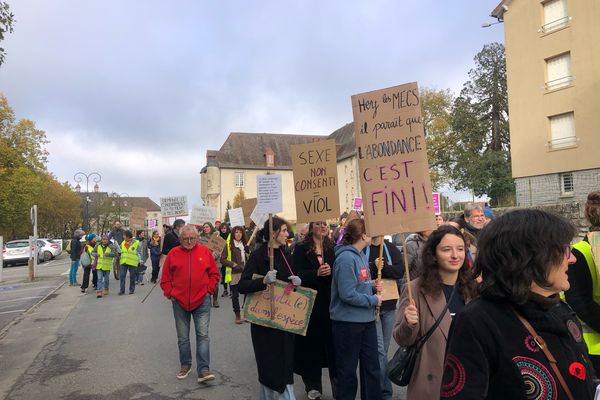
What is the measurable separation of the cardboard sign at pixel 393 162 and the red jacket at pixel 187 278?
2.92 metres

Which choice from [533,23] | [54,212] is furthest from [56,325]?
[54,212]

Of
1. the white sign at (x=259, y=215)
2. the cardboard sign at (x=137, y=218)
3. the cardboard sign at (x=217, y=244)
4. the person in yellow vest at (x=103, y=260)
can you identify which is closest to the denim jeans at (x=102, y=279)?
the person in yellow vest at (x=103, y=260)

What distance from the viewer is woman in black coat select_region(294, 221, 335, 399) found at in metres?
5.30

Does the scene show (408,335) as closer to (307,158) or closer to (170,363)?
(307,158)

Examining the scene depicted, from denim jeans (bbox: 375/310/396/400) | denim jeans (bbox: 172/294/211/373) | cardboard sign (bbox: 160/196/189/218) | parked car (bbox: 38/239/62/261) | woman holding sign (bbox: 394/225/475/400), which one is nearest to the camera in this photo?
woman holding sign (bbox: 394/225/475/400)

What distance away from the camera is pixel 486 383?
165 centimetres

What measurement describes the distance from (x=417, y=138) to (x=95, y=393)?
4.50 m

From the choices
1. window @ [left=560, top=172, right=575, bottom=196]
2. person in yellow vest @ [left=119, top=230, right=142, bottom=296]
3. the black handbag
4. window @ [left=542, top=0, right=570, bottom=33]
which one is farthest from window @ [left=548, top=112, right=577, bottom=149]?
the black handbag

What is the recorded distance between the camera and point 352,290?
4332 millimetres

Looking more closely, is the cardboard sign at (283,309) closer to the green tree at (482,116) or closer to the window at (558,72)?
the window at (558,72)

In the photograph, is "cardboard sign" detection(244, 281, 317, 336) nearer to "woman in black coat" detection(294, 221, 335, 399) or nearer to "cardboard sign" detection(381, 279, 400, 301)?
"woman in black coat" detection(294, 221, 335, 399)

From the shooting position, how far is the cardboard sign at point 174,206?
57.7ft

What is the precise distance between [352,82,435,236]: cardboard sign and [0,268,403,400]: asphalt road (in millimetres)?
2601

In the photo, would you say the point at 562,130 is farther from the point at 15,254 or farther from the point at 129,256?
the point at 15,254
